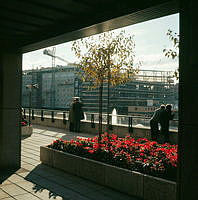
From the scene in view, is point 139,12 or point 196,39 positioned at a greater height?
point 139,12

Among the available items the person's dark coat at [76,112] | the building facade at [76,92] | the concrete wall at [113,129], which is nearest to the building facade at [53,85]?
the building facade at [76,92]

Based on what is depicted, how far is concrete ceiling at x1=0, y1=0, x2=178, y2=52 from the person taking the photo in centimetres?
422

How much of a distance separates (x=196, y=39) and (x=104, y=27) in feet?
6.95

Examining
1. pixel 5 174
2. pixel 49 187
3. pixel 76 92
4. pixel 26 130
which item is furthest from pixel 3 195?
pixel 76 92

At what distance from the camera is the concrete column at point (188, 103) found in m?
3.36

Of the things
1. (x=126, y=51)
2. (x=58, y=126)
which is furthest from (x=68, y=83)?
(x=126, y=51)

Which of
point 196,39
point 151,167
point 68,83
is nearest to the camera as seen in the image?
point 196,39

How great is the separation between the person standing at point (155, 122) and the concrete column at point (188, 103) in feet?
27.5

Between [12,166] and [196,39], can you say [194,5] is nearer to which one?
[196,39]

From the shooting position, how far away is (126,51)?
8.70 meters

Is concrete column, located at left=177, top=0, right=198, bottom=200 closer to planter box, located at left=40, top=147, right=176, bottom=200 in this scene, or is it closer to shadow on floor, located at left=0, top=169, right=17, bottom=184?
planter box, located at left=40, top=147, right=176, bottom=200

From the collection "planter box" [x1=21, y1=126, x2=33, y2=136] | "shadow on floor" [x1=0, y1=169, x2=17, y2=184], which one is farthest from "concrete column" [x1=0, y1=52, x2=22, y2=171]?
"planter box" [x1=21, y1=126, x2=33, y2=136]

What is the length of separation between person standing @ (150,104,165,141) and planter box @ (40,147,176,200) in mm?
5353

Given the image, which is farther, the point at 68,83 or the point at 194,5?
the point at 68,83
